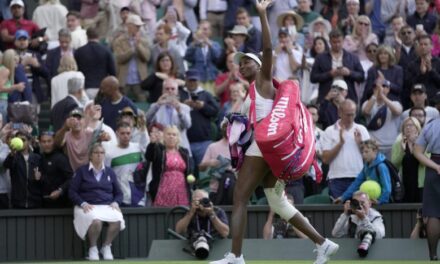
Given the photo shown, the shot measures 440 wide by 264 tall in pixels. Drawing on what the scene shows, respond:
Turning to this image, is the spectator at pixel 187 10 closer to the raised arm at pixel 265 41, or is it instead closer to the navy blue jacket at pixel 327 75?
the navy blue jacket at pixel 327 75

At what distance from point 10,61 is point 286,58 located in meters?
4.10

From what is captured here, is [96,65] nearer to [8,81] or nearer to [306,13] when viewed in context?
[8,81]

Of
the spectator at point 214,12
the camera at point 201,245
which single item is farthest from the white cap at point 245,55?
the spectator at point 214,12

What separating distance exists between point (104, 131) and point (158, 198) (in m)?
1.10

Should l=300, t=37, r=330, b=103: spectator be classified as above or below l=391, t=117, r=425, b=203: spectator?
above

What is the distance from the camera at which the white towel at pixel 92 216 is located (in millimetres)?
18188

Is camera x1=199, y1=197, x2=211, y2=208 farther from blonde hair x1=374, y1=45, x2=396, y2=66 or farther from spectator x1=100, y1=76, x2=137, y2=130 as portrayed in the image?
blonde hair x1=374, y1=45, x2=396, y2=66

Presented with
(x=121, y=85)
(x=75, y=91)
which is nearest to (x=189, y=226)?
(x=75, y=91)

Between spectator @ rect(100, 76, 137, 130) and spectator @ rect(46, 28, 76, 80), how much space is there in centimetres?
184

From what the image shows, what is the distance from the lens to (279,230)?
17922mm

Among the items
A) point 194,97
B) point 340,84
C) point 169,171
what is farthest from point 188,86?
point 169,171

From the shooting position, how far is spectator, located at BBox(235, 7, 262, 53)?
22.8 m

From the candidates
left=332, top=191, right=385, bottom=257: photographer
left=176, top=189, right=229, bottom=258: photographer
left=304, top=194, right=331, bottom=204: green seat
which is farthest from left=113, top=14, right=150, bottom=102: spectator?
left=332, top=191, right=385, bottom=257: photographer

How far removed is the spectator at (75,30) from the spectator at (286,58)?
299 centimetres
